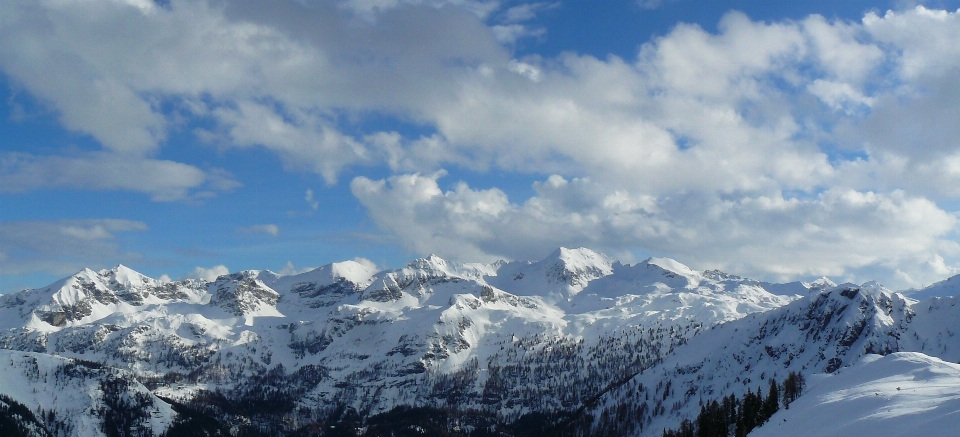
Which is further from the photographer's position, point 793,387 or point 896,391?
point 793,387

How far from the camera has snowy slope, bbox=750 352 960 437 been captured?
219 ft

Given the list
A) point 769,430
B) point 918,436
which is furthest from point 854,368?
point 918,436

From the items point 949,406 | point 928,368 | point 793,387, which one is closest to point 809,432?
point 949,406

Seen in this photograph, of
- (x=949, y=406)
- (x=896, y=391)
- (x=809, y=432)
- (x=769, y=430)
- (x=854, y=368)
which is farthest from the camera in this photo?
(x=854, y=368)

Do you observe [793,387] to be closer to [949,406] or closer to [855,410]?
[855,410]

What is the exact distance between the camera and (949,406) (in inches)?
2704

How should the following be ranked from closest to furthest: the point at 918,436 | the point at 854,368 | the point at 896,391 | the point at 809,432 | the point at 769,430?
the point at 918,436 → the point at 809,432 → the point at 896,391 → the point at 769,430 → the point at 854,368

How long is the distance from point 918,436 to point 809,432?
19817 mm

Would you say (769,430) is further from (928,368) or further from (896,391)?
(928,368)

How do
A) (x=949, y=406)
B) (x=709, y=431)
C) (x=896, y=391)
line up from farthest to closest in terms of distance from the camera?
(x=709, y=431)
(x=896, y=391)
(x=949, y=406)

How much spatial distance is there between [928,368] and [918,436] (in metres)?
50.5

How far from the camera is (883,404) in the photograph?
79.4 meters

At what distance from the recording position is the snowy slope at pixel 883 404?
66.8 m

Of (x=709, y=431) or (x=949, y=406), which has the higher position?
(x=949, y=406)
